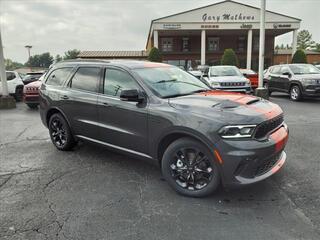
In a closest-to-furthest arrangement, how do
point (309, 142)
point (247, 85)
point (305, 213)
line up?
point (305, 213) < point (309, 142) < point (247, 85)

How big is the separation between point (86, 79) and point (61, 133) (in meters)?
1.31

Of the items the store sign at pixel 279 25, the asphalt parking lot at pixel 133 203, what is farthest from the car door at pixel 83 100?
the store sign at pixel 279 25

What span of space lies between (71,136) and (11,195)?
1790mm

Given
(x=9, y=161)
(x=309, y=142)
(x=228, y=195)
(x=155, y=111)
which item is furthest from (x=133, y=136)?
(x=309, y=142)

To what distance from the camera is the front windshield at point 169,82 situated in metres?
4.26

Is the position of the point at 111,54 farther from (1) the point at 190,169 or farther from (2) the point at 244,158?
(2) the point at 244,158

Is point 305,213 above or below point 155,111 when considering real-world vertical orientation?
below

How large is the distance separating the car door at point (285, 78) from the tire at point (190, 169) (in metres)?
10.8

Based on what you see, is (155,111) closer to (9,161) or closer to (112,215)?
(112,215)

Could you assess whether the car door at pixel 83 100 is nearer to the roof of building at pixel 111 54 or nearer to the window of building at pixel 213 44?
the roof of building at pixel 111 54

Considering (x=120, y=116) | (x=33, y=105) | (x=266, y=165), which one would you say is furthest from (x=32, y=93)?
(x=266, y=165)

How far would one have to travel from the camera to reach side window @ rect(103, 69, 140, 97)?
4414 millimetres

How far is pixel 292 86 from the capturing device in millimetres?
12688

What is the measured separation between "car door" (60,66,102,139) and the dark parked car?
0.05 feet
